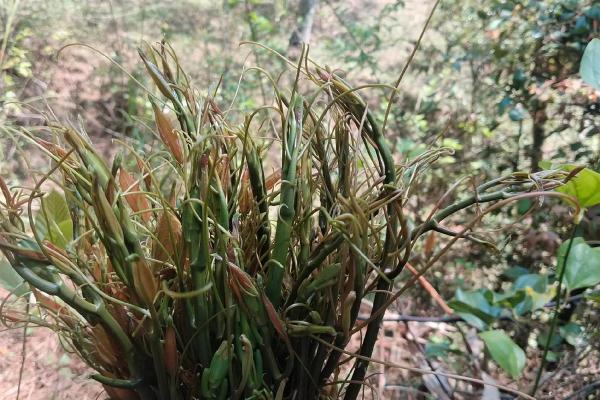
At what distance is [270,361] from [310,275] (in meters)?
0.05

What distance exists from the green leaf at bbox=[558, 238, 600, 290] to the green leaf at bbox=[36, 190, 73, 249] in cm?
32

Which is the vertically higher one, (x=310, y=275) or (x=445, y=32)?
(x=445, y=32)

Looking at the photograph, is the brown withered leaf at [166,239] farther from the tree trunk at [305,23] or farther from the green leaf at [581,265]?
the tree trunk at [305,23]

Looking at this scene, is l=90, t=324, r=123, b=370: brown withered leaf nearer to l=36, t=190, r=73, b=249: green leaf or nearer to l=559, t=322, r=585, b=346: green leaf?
l=36, t=190, r=73, b=249: green leaf

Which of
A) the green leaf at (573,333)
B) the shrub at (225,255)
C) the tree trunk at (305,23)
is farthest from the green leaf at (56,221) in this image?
the tree trunk at (305,23)

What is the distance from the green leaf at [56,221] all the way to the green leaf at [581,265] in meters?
0.32

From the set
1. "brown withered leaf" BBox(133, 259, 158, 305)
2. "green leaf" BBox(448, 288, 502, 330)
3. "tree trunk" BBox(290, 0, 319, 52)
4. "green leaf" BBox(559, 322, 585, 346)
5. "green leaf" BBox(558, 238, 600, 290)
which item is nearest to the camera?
"brown withered leaf" BBox(133, 259, 158, 305)

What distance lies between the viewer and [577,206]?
0.71ft

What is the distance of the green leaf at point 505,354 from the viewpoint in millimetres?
356

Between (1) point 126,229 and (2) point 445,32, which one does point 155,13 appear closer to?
(2) point 445,32

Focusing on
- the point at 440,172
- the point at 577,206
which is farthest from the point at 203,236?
the point at 440,172

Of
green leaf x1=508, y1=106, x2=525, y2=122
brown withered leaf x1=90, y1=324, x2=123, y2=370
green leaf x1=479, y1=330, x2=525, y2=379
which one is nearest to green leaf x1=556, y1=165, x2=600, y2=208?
green leaf x1=479, y1=330, x2=525, y2=379

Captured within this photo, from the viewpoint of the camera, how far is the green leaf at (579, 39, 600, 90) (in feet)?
1.00

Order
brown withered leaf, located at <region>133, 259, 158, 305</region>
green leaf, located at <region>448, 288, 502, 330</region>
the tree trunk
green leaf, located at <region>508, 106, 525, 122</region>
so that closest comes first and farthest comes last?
brown withered leaf, located at <region>133, 259, 158, 305</region> < green leaf, located at <region>448, 288, 502, 330</region> < green leaf, located at <region>508, 106, 525, 122</region> < the tree trunk
